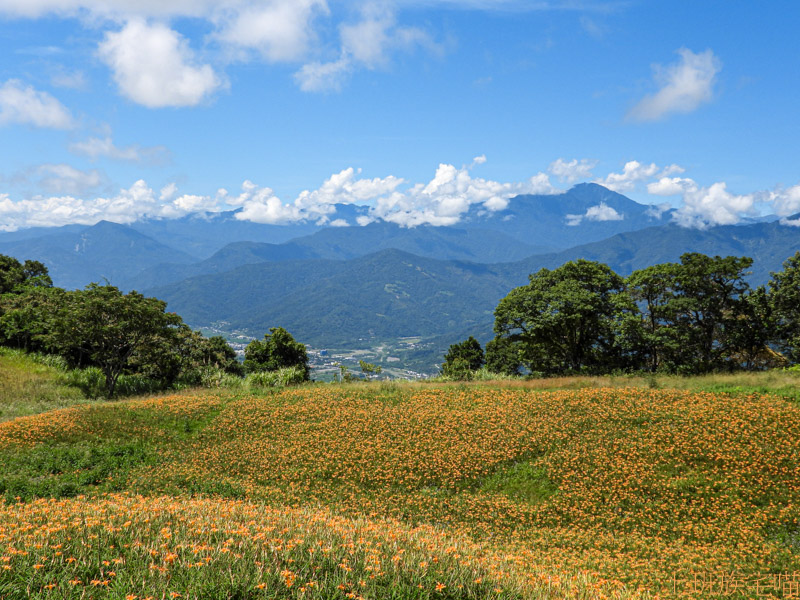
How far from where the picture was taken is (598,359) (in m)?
35.3

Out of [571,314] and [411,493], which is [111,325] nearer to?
[411,493]

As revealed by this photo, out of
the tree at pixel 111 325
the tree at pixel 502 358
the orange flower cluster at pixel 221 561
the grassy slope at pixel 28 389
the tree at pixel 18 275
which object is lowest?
the tree at pixel 502 358

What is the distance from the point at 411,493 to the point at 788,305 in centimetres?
2979

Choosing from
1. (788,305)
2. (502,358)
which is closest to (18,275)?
(502,358)

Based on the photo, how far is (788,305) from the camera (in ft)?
99.2

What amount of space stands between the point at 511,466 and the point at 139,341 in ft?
78.4

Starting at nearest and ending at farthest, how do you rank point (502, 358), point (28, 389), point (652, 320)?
point (28, 389) < point (652, 320) < point (502, 358)

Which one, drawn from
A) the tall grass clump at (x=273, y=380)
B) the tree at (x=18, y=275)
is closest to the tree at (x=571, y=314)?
the tall grass clump at (x=273, y=380)

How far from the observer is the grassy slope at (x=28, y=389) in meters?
23.0

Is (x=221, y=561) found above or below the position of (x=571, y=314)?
below

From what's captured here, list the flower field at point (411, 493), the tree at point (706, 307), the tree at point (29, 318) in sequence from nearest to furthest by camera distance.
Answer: the flower field at point (411, 493), the tree at point (29, 318), the tree at point (706, 307)

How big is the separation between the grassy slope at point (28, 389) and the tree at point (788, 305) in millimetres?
41469

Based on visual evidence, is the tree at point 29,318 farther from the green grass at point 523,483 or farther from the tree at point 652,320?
the tree at point 652,320

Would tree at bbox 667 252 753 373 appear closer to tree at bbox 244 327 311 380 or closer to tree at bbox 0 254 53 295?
tree at bbox 244 327 311 380
